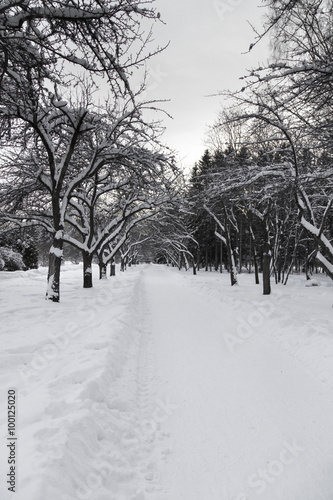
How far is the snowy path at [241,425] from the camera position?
2.33 metres

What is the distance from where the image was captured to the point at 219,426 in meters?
3.08

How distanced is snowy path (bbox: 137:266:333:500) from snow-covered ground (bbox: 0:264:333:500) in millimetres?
13

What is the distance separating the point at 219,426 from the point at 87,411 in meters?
1.50

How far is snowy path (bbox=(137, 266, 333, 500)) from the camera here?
2326 mm

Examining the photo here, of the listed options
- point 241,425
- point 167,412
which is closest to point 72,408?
point 167,412

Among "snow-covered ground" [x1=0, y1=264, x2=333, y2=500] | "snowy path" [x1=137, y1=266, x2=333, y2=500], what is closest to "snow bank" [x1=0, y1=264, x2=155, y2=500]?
"snow-covered ground" [x1=0, y1=264, x2=333, y2=500]

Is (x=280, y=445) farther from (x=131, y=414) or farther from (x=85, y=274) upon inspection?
(x=85, y=274)

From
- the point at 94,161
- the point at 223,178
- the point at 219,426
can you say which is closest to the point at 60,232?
the point at 94,161

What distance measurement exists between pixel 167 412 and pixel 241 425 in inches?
35.3

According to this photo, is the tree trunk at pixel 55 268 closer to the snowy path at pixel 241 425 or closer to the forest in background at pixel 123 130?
the forest in background at pixel 123 130

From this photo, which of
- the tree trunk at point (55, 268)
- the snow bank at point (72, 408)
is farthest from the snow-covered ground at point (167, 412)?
the tree trunk at point (55, 268)

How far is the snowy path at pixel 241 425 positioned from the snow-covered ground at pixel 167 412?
0.04 ft

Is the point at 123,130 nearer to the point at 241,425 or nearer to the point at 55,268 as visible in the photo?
the point at 55,268

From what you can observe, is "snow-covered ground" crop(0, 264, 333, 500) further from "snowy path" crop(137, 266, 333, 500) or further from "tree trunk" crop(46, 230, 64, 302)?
"tree trunk" crop(46, 230, 64, 302)
